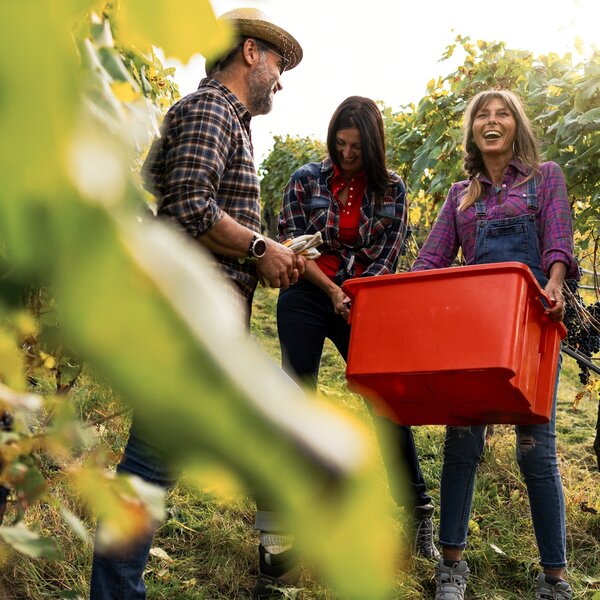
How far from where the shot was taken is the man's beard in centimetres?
213

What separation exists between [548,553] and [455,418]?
A: 1.74ft

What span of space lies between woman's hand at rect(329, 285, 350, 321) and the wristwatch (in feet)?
2.41

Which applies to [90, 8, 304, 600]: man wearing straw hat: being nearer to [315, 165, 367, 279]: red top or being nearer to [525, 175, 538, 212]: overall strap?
[315, 165, 367, 279]: red top

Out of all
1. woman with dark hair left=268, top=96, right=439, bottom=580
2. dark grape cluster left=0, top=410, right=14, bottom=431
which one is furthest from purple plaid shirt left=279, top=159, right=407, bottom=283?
dark grape cluster left=0, top=410, right=14, bottom=431

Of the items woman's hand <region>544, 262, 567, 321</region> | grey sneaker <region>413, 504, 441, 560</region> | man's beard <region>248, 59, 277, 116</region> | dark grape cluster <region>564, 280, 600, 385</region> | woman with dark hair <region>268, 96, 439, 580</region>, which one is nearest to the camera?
man's beard <region>248, 59, 277, 116</region>

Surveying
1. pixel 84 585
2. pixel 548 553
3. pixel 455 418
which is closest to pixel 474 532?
pixel 548 553

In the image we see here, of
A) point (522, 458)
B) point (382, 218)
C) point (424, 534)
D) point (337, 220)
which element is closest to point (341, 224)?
point (337, 220)

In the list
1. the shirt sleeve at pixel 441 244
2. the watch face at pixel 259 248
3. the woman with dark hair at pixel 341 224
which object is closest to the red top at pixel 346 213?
the woman with dark hair at pixel 341 224

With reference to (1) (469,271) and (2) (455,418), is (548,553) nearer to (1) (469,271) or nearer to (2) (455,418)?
(2) (455,418)

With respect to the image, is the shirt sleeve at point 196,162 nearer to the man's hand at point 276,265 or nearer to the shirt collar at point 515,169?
the man's hand at point 276,265

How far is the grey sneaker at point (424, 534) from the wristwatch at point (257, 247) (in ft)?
4.70

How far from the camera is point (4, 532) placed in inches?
27.0

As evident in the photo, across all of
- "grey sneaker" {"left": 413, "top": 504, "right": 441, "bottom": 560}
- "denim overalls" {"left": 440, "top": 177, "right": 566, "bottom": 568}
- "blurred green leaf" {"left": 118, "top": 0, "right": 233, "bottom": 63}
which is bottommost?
"blurred green leaf" {"left": 118, "top": 0, "right": 233, "bottom": 63}

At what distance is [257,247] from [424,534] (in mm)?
1567
